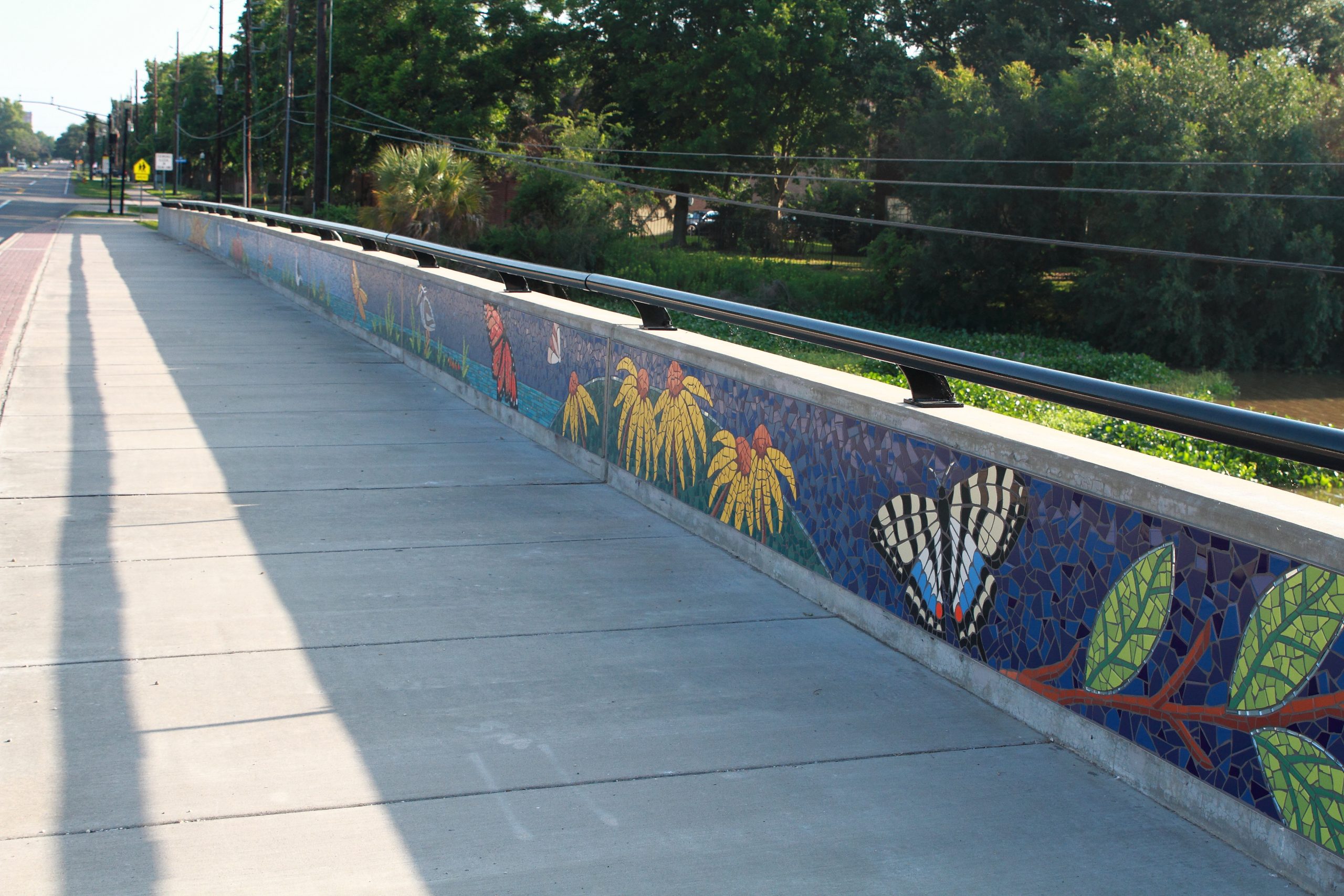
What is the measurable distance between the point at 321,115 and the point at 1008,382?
1277 inches

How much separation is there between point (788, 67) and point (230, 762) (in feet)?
188

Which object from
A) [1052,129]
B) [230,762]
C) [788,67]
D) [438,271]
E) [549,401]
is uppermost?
[788,67]

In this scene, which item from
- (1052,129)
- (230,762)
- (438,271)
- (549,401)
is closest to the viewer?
(230,762)

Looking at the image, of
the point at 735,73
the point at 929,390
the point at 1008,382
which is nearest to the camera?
the point at 1008,382

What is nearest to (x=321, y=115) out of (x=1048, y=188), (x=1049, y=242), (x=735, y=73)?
(x=735, y=73)

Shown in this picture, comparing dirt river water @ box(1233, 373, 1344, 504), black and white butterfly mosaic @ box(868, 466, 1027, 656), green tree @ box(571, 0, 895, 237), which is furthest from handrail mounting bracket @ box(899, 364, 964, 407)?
green tree @ box(571, 0, 895, 237)

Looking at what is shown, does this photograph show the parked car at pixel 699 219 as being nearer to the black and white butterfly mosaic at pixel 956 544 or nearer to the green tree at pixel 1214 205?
the green tree at pixel 1214 205

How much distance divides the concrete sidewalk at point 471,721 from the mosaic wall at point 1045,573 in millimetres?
234

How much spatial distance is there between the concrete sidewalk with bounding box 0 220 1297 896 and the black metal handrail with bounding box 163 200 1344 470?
42.2 inches

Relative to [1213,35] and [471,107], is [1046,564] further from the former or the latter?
[471,107]

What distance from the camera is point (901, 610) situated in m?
4.70

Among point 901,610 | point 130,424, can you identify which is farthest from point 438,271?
point 901,610

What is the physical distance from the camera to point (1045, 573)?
12.9ft

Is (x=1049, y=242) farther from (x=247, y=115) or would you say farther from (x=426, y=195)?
(x=247, y=115)
